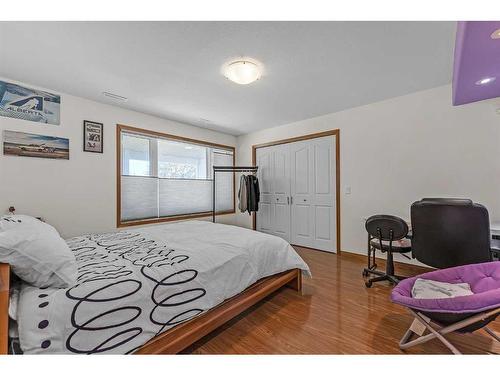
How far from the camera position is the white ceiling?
1.69m

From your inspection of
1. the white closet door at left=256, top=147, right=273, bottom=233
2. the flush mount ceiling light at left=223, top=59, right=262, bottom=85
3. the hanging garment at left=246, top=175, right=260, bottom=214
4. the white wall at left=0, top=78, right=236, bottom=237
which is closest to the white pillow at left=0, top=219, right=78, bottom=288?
the white wall at left=0, top=78, right=236, bottom=237

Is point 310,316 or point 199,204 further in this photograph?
point 199,204

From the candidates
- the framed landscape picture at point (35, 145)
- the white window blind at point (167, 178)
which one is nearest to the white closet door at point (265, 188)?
the white window blind at point (167, 178)

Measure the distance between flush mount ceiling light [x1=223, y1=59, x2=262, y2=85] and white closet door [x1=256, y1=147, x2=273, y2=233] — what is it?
96.3 inches

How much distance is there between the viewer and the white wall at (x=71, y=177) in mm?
2498

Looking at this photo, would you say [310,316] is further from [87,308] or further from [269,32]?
[269,32]

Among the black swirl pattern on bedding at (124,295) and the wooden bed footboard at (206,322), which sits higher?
the black swirl pattern on bedding at (124,295)

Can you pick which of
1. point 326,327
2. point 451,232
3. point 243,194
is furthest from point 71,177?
point 451,232

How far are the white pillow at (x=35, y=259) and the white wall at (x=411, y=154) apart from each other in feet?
11.5

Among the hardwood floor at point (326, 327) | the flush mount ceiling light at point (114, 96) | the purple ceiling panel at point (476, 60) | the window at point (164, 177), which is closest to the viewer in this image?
the purple ceiling panel at point (476, 60)

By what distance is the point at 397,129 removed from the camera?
3.07 metres

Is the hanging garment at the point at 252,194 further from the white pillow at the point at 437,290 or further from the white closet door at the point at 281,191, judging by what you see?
the white pillow at the point at 437,290
